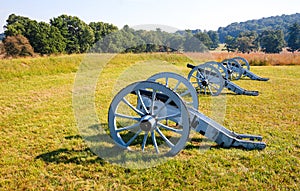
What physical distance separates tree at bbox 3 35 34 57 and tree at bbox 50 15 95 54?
5.37 meters

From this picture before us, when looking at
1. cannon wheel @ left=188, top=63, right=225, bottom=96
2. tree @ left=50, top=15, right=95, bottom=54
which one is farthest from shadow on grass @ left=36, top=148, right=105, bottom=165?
tree @ left=50, top=15, right=95, bottom=54

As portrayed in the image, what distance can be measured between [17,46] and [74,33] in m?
9.96

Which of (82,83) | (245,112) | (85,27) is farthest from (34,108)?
(85,27)

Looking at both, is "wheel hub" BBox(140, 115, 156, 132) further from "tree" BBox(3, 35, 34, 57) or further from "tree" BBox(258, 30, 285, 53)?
"tree" BBox(258, 30, 285, 53)

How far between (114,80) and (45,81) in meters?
2.80

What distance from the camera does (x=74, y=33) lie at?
30.7 meters

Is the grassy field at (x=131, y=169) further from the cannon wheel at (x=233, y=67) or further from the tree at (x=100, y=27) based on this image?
the tree at (x=100, y=27)

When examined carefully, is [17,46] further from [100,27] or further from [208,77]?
[208,77]

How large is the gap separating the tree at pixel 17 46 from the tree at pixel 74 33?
5.37 metres

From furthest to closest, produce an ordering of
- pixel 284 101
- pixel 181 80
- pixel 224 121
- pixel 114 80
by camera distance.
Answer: pixel 114 80 < pixel 284 101 < pixel 224 121 < pixel 181 80

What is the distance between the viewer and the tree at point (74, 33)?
28.0 meters

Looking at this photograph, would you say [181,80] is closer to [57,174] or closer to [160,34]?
[160,34]

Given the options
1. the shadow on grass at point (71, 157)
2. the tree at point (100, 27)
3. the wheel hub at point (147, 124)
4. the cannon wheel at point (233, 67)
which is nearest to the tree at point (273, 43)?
the tree at point (100, 27)

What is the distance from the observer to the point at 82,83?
9.65 m
